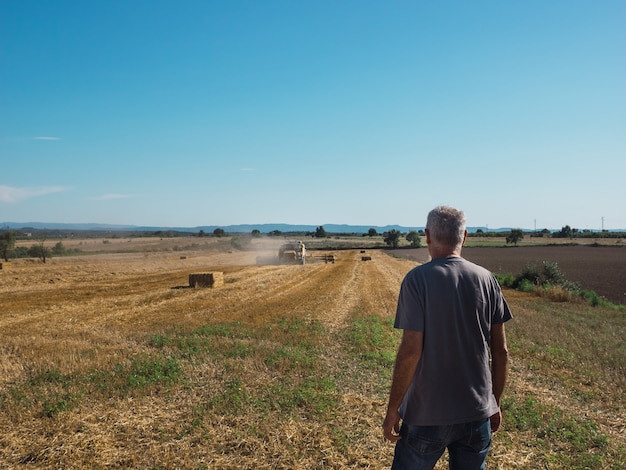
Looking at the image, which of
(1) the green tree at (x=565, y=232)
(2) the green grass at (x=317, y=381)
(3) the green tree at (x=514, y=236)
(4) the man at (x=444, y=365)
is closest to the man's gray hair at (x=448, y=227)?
(4) the man at (x=444, y=365)

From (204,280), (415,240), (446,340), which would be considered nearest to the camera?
(446,340)

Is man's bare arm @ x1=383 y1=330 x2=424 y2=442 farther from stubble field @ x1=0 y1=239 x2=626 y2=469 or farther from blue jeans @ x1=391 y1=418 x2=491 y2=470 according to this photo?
stubble field @ x1=0 y1=239 x2=626 y2=469

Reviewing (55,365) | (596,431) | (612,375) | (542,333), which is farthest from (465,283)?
(542,333)

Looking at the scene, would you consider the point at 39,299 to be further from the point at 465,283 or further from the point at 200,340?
the point at 465,283

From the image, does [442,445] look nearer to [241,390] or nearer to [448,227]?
[448,227]

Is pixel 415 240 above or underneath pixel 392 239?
underneath

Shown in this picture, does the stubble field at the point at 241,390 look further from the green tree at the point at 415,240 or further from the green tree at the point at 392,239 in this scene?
the green tree at the point at 415,240

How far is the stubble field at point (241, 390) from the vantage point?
5.61 metres

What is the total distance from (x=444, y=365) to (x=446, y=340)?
0.55ft

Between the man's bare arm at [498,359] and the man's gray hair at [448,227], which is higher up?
the man's gray hair at [448,227]

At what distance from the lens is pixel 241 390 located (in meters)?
7.57

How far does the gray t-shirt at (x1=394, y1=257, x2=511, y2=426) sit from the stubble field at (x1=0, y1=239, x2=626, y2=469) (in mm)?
2849

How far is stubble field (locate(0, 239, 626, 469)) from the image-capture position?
18.4ft

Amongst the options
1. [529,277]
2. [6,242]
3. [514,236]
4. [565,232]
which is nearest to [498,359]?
[529,277]
